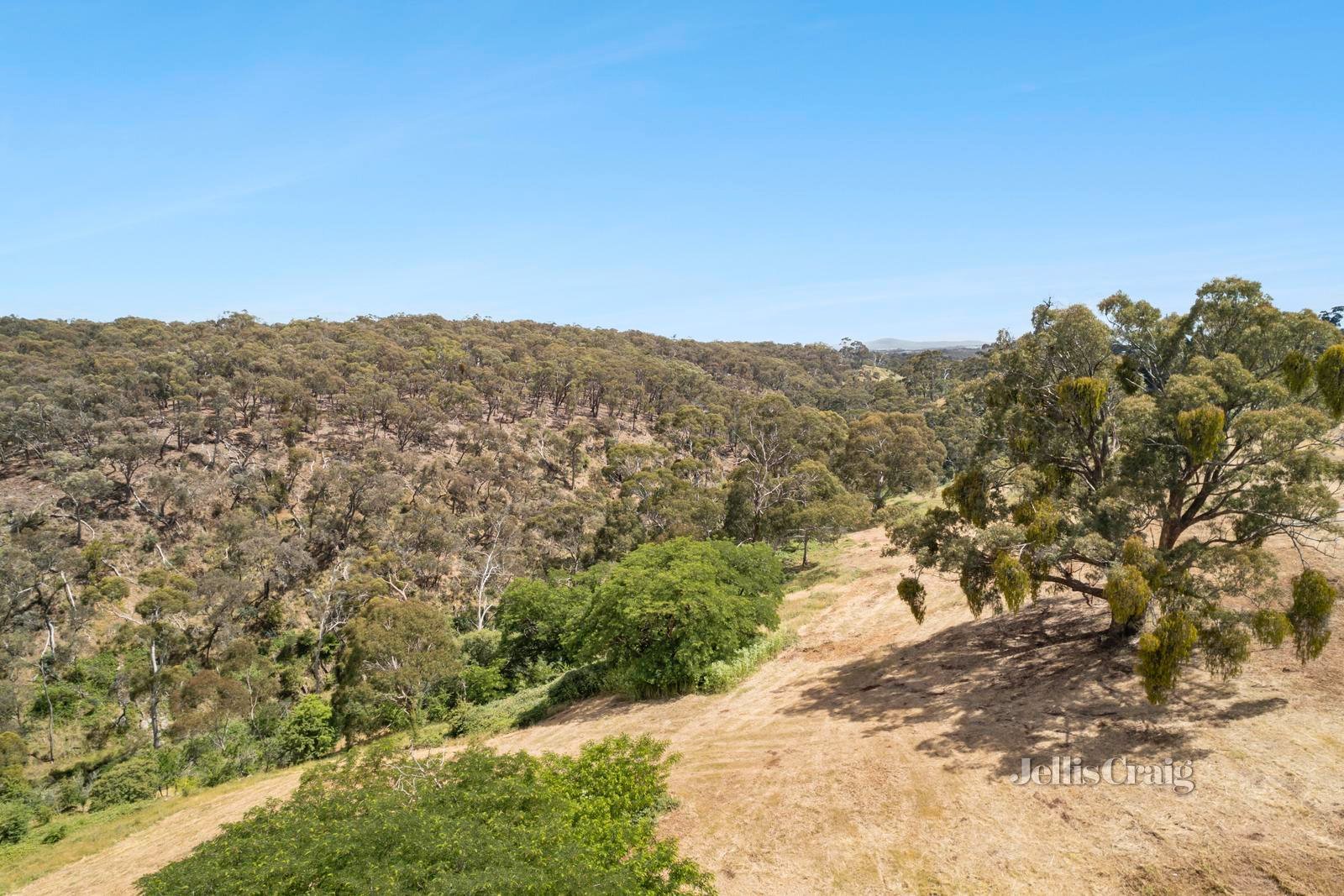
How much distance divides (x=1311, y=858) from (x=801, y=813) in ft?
25.3

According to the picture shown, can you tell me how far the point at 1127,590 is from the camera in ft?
43.1

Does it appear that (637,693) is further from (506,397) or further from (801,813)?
(506,397)

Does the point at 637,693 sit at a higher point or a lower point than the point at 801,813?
lower

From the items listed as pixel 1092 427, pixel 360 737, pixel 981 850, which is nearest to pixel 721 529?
pixel 360 737

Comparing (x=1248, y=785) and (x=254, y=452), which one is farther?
(x=254, y=452)

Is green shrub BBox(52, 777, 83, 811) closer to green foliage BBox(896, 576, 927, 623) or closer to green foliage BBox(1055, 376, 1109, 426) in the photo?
green foliage BBox(896, 576, 927, 623)

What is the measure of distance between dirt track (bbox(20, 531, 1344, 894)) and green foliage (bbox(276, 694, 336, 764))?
22.7 feet

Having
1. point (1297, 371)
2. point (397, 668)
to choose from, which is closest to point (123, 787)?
point (397, 668)

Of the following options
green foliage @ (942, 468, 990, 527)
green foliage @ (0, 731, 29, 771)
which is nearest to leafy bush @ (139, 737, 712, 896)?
green foliage @ (942, 468, 990, 527)

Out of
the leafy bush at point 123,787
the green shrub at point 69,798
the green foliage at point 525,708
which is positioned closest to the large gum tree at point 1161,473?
the green foliage at point 525,708

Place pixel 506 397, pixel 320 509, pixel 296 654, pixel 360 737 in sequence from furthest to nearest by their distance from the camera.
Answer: pixel 506 397 → pixel 320 509 → pixel 296 654 → pixel 360 737

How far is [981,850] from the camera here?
35.7ft

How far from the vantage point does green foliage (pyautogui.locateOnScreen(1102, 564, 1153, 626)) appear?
13.1m

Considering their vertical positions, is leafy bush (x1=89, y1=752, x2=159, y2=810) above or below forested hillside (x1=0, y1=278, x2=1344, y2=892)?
below
